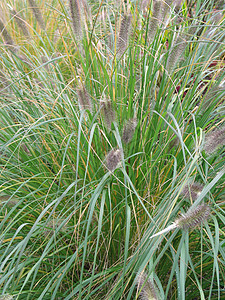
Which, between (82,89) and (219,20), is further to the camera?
(219,20)

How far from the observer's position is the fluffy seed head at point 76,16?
5.61 ft

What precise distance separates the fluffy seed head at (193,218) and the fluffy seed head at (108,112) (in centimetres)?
59

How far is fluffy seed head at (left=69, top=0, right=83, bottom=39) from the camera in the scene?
1.71m

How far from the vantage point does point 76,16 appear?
1731mm

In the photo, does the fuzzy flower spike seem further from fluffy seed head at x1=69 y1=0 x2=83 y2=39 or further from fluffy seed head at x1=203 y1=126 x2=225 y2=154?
fluffy seed head at x1=69 y1=0 x2=83 y2=39

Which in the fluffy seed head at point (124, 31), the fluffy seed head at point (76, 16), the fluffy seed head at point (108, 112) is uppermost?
the fluffy seed head at point (76, 16)

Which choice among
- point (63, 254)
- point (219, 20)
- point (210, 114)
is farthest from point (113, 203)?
point (219, 20)

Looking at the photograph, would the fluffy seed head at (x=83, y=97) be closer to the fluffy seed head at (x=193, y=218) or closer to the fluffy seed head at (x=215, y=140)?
the fluffy seed head at (x=215, y=140)

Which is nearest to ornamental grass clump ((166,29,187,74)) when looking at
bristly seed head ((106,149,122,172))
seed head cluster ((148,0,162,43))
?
seed head cluster ((148,0,162,43))

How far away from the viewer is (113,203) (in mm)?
1873

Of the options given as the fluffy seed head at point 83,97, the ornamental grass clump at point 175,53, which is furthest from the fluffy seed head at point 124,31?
the fluffy seed head at point 83,97

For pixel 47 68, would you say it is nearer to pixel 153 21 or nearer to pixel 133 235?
pixel 153 21

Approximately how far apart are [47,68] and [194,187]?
5.56 feet

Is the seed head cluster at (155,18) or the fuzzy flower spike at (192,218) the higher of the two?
the seed head cluster at (155,18)
